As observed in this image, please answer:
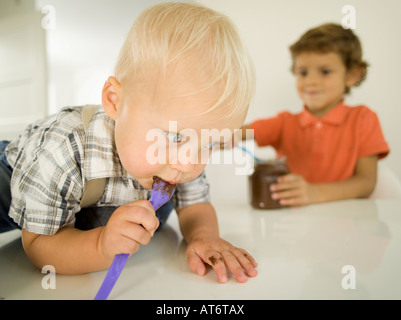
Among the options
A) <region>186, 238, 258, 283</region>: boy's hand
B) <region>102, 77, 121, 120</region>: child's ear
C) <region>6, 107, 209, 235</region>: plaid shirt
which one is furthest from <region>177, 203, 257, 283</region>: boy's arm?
<region>102, 77, 121, 120</region>: child's ear

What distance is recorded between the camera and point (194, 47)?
0.35 metres

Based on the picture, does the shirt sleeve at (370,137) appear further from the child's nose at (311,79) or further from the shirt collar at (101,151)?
the shirt collar at (101,151)

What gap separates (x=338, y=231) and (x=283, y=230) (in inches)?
3.5

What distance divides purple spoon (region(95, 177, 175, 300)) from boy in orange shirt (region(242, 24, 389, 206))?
56 cm

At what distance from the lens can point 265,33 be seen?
712 mm

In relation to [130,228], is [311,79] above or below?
above

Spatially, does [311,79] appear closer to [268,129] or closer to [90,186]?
[268,129]

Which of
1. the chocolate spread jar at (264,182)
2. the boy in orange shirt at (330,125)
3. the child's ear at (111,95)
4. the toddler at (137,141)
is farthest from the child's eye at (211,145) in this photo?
the boy in orange shirt at (330,125)

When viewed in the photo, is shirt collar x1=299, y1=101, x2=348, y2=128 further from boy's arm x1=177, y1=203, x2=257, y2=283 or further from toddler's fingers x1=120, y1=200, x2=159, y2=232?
toddler's fingers x1=120, y1=200, x2=159, y2=232

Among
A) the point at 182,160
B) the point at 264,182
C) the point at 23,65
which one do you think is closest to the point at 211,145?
the point at 182,160

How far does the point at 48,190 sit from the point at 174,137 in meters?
0.17

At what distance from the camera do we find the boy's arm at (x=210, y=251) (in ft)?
1.29

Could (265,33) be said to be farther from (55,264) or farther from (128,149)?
(55,264)

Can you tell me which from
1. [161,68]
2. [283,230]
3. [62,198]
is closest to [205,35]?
[161,68]
